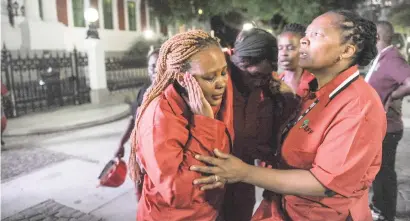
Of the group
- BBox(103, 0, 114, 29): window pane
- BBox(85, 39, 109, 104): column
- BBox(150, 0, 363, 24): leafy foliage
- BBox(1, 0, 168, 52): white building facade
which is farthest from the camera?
BBox(103, 0, 114, 29): window pane

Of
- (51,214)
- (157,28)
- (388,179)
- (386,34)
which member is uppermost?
(157,28)

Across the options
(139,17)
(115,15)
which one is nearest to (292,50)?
(115,15)

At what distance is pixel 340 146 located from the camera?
4.71 feet

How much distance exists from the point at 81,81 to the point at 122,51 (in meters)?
12.8

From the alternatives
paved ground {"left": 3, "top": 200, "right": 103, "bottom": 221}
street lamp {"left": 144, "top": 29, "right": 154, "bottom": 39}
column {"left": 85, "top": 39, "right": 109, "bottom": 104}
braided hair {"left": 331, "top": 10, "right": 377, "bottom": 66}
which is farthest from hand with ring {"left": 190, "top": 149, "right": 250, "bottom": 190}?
street lamp {"left": 144, "top": 29, "right": 154, "bottom": 39}

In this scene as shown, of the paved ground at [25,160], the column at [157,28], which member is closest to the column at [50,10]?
the column at [157,28]

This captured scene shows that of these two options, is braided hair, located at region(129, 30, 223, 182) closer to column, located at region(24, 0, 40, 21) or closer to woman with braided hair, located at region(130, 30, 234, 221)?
woman with braided hair, located at region(130, 30, 234, 221)

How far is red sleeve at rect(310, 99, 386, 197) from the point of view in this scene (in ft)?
4.66

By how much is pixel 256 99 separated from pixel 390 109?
6.48ft

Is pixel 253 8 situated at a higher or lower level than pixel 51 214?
higher

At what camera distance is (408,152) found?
6062mm

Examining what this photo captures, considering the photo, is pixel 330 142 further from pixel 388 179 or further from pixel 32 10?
pixel 32 10

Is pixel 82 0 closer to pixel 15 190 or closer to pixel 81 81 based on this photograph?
pixel 81 81

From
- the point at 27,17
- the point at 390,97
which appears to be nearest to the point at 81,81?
the point at 27,17
